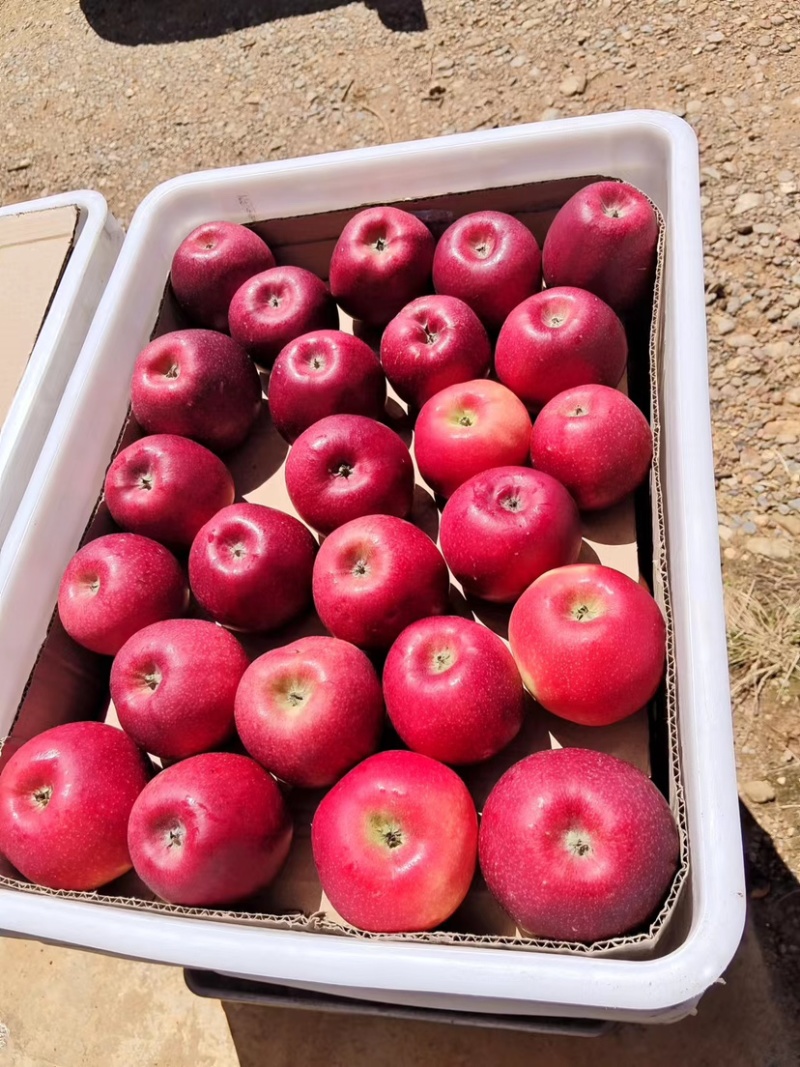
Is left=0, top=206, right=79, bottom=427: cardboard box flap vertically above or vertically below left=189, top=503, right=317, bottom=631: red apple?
above

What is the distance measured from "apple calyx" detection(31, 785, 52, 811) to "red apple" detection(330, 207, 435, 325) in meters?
1.18

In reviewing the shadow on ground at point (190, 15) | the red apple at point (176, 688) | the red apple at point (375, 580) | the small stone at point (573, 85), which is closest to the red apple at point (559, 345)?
the red apple at point (375, 580)

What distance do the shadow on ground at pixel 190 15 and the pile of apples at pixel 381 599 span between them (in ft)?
9.25

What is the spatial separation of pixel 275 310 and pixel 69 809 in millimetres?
1111

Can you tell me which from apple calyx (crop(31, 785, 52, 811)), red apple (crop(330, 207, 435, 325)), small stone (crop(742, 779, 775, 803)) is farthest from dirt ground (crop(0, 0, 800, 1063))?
apple calyx (crop(31, 785, 52, 811))

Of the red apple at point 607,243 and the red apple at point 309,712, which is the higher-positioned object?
the red apple at point 607,243

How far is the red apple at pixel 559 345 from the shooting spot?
162cm

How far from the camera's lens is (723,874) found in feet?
3.58

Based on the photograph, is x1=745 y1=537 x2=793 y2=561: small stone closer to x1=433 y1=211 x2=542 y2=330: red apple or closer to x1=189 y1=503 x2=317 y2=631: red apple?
x1=433 y1=211 x2=542 y2=330: red apple

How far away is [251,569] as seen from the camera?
150 centimetres

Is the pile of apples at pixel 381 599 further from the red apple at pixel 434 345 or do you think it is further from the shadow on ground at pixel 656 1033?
the shadow on ground at pixel 656 1033

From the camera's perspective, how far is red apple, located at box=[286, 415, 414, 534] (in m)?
1.57

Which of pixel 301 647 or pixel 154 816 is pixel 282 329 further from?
pixel 154 816

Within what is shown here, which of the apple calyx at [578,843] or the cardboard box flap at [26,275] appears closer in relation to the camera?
the apple calyx at [578,843]
